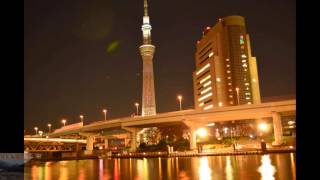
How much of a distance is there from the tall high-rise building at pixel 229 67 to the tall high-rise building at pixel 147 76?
2914 centimetres

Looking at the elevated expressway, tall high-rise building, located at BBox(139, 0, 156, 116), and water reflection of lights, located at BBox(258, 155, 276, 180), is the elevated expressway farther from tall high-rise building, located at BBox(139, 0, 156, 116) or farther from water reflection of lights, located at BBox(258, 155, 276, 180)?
tall high-rise building, located at BBox(139, 0, 156, 116)

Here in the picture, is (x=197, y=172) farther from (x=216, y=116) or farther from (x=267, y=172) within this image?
(x=216, y=116)

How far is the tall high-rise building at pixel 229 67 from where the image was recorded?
516 ft

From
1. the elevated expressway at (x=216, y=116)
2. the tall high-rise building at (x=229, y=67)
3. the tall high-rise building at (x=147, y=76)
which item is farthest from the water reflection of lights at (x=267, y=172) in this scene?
the tall high-rise building at (x=229, y=67)

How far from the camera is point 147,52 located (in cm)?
15050

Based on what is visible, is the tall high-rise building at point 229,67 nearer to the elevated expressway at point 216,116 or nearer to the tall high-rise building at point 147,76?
the tall high-rise building at point 147,76

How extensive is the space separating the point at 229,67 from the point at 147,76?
4177 cm

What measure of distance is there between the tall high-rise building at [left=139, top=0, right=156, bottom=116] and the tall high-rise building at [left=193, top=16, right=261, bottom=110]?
29139 mm
